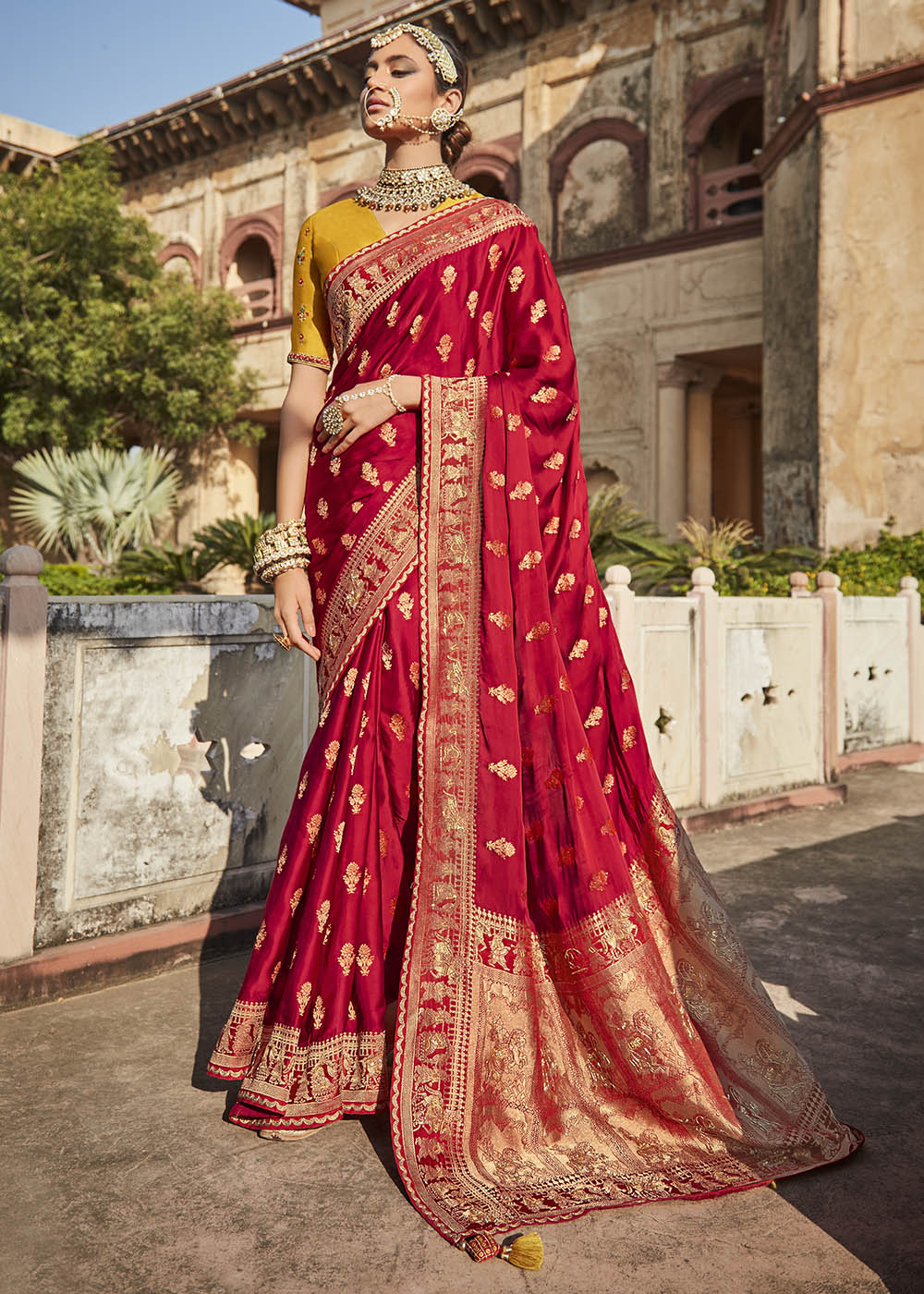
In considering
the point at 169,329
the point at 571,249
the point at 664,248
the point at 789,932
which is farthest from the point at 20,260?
the point at 789,932

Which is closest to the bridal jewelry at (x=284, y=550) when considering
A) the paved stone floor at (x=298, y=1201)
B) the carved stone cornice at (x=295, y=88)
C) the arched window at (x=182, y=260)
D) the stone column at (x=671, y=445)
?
the paved stone floor at (x=298, y=1201)

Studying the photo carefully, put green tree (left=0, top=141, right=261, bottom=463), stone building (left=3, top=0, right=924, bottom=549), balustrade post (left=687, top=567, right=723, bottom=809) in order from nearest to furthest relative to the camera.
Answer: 1. balustrade post (left=687, top=567, right=723, bottom=809)
2. stone building (left=3, top=0, right=924, bottom=549)
3. green tree (left=0, top=141, right=261, bottom=463)

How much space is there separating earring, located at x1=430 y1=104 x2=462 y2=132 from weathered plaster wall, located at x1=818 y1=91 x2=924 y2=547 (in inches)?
357

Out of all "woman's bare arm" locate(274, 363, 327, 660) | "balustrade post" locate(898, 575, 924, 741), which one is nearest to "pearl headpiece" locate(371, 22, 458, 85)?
"woman's bare arm" locate(274, 363, 327, 660)

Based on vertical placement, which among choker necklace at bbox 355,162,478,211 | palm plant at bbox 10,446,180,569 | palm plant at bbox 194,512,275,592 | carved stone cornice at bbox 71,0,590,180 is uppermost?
carved stone cornice at bbox 71,0,590,180

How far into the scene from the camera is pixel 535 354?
1.99 meters

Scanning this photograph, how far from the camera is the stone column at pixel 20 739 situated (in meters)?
2.62

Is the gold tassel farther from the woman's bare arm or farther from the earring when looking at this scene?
the earring

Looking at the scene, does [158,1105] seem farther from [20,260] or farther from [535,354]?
[20,260]

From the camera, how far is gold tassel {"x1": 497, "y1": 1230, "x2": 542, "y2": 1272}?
4.76 ft

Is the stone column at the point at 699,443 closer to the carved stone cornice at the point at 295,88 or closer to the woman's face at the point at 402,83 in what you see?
the carved stone cornice at the point at 295,88

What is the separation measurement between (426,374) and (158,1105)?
1474 millimetres

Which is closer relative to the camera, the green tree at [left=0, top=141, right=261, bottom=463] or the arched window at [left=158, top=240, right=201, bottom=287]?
the green tree at [left=0, top=141, right=261, bottom=463]

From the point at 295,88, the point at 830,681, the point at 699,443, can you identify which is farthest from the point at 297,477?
the point at 295,88
